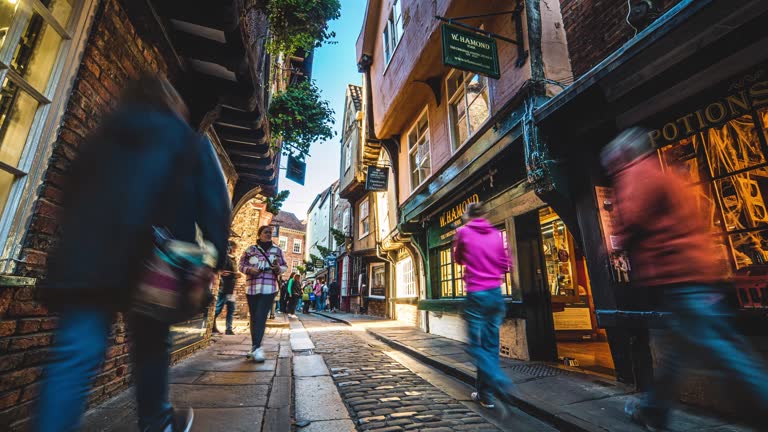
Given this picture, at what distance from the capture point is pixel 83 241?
125cm

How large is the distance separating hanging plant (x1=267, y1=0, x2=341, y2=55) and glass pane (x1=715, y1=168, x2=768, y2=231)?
19.2 feet

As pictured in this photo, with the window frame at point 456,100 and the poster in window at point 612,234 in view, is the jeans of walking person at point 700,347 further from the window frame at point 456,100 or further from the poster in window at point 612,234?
the window frame at point 456,100

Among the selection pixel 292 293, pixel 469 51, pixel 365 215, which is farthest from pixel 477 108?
pixel 292 293

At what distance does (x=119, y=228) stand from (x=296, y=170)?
27.0 feet

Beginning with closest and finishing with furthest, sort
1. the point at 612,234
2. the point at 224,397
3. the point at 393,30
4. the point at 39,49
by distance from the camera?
the point at 39,49
the point at 224,397
the point at 612,234
the point at 393,30

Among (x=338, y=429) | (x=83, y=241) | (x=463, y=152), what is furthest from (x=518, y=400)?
(x=463, y=152)

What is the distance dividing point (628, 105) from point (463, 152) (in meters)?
3.30

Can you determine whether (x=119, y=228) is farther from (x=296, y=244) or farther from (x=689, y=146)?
(x=296, y=244)

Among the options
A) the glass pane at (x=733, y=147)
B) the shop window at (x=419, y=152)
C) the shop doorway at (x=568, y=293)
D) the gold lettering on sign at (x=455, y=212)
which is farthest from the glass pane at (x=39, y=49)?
the shop window at (x=419, y=152)

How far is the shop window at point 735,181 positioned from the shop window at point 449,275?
176 inches

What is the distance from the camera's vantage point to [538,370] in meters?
4.21

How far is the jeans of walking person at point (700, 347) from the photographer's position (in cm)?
182

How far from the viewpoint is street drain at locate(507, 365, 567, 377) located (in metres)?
4.01

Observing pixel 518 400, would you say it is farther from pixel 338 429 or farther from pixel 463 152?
pixel 463 152
